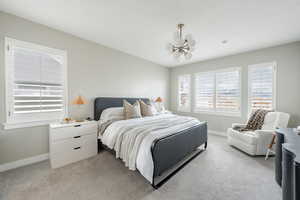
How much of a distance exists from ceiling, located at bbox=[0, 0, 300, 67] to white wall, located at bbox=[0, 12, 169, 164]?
0.20 m

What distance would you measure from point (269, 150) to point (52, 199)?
376 cm

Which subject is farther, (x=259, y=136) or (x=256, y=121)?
(x=256, y=121)

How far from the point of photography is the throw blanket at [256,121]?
3074 millimetres

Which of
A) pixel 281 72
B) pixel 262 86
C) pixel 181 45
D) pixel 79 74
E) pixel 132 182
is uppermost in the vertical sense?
pixel 181 45

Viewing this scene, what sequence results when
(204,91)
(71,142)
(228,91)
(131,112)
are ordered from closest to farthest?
(71,142)
(131,112)
(228,91)
(204,91)

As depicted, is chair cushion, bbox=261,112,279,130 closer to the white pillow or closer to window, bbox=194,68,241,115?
window, bbox=194,68,241,115

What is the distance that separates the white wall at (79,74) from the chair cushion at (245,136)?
2870 mm

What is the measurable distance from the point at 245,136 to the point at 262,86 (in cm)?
170

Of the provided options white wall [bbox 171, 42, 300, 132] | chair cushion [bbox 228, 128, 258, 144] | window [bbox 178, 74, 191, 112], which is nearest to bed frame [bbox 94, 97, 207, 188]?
chair cushion [bbox 228, 128, 258, 144]

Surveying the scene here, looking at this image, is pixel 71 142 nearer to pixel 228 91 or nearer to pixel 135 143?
pixel 135 143

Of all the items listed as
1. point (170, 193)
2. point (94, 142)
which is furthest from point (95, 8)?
point (170, 193)

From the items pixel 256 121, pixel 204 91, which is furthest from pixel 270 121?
pixel 204 91

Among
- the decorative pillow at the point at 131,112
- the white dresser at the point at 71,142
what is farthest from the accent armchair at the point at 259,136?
the white dresser at the point at 71,142

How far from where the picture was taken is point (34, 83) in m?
2.33
